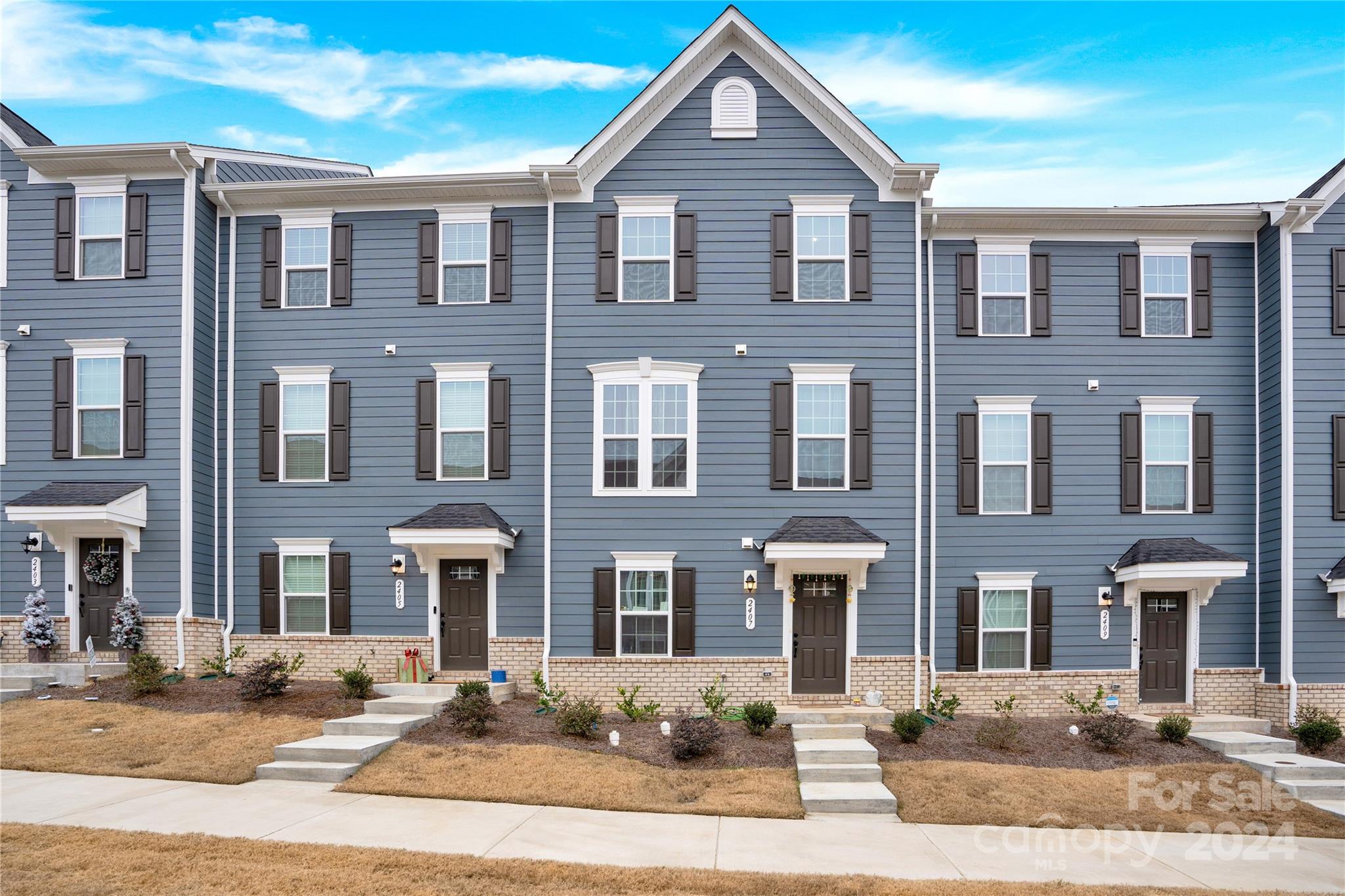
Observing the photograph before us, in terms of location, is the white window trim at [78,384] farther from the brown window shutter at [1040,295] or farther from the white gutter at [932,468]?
the brown window shutter at [1040,295]

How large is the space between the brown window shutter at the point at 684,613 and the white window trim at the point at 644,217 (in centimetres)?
461

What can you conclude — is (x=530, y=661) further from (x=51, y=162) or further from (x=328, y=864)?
(x=51, y=162)

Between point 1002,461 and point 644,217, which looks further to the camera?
point 1002,461

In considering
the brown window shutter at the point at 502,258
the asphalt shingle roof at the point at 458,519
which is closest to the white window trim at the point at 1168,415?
the asphalt shingle roof at the point at 458,519

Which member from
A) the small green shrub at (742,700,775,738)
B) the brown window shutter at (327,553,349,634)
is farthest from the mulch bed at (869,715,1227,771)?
the brown window shutter at (327,553,349,634)

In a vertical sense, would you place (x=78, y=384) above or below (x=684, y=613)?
above

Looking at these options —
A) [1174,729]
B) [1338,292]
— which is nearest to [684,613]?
[1174,729]

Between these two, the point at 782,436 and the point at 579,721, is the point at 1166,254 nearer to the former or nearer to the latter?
the point at 782,436

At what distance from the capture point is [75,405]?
15.7m

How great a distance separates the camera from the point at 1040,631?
15.4 m

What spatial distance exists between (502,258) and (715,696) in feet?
27.0

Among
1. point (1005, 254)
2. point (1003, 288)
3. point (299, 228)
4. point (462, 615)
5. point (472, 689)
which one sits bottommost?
point (472, 689)

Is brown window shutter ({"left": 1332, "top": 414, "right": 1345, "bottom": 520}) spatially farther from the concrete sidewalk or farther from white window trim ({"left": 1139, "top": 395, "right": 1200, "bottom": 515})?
the concrete sidewalk

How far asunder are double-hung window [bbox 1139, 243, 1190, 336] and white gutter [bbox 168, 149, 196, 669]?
1638cm
